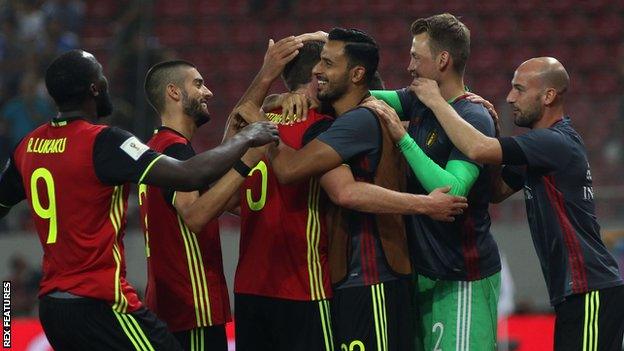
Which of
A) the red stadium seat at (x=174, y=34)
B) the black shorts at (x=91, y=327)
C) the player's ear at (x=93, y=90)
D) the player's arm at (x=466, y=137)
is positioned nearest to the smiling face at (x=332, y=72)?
the player's arm at (x=466, y=137)

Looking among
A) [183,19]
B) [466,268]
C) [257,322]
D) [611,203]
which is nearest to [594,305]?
[466,268]

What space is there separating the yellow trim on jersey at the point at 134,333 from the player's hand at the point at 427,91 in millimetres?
1836

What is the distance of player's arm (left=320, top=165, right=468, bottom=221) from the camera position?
5637mm

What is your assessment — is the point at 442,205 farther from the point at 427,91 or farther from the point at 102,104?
the point at 102,104

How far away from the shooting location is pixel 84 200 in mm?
5324

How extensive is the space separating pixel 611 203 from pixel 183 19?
594 centimetres

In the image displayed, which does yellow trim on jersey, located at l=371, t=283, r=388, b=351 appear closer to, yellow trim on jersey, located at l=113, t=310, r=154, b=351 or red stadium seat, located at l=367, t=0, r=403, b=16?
yellow trim on jersey, located at l=113, t=310, r=154, b=351

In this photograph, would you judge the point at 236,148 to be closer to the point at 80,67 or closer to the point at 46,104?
the point at 80,67

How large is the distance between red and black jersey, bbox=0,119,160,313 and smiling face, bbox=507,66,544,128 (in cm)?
198

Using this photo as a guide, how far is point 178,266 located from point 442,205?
1.43 m

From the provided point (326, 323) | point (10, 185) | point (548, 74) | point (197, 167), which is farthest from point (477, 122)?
point (10, 185)

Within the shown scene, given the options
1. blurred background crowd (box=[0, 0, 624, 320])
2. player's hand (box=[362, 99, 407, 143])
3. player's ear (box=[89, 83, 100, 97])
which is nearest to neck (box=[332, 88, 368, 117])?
player's hand (box=[362, 99, 407, 143])

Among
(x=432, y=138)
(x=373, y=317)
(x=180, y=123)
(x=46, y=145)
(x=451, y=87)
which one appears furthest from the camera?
(x=180, y=123)

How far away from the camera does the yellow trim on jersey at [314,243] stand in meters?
5.94
